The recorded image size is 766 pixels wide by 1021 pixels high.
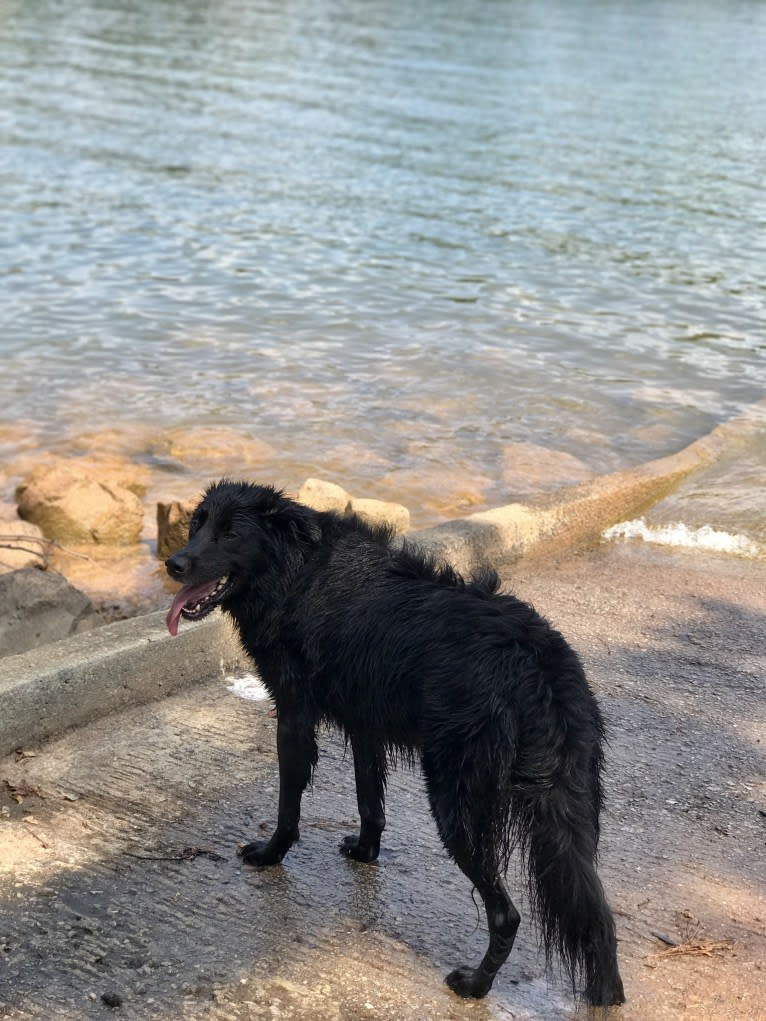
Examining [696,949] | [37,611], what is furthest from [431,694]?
[37,611]

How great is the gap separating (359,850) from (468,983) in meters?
0.71

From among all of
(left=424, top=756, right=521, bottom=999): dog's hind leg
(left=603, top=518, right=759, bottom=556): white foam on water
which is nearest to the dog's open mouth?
(left=424, top=756, right=521, bottom=999): dog's hind leg

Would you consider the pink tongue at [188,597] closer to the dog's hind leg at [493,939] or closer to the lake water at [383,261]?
the dog's hind leg at [493,939]

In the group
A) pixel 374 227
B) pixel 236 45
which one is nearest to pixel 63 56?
pixel 236 45

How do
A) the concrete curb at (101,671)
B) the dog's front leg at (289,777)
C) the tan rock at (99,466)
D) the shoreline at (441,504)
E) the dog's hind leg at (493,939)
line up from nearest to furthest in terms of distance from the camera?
1. the dog's hind leg at (493,939)
2. the dog's front leg at (289,777)
3. the concrete curb at (101,671)
4. the shoreline at (441,504)
5. the tan rock at (99,466)

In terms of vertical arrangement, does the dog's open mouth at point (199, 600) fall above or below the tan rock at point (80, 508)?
above

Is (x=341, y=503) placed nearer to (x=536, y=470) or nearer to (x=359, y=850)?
(x=536, y=470)

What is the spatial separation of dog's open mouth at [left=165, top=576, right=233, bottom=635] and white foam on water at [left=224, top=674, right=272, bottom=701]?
131 cm

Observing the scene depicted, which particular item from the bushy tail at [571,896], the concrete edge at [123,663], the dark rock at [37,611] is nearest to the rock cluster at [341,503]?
the concrete edge at [123,663]

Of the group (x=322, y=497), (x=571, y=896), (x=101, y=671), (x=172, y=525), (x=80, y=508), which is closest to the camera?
(x=571, y=896)

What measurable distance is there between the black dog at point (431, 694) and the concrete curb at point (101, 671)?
110cm

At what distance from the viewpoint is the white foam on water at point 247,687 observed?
5.00m

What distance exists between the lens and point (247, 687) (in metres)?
5.07

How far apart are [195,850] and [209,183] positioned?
661 inches
